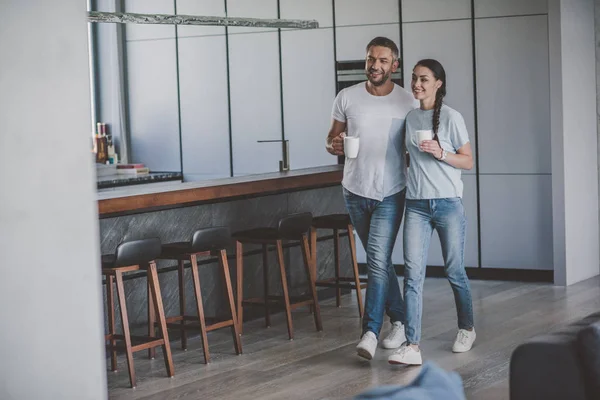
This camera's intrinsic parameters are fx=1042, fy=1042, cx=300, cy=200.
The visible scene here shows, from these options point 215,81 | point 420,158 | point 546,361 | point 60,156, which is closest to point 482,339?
point 420,158

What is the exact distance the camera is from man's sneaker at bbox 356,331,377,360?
5816 millimetres

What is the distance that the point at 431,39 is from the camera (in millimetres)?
8891

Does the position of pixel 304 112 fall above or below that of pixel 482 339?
above

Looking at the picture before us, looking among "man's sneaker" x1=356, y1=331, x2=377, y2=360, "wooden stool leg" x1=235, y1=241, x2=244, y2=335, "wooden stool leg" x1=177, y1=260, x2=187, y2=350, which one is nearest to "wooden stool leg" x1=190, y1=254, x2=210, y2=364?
"wooden stool leg" x1=177, y1=260, x2=187, y2=350

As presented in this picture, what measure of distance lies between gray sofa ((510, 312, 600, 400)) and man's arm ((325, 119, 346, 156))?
Result: 323 cm

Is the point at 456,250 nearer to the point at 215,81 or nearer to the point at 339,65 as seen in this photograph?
the point at 339,65

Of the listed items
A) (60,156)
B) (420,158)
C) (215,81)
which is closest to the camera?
(60,156)

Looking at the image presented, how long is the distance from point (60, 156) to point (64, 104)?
216 mm

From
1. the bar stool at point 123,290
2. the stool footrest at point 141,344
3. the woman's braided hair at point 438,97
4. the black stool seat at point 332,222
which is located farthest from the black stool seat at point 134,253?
the black stool seat at point 332,222

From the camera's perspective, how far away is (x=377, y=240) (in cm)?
591

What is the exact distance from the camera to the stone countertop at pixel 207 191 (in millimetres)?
6070

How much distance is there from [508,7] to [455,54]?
0.58 m

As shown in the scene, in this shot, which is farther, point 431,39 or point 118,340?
point 431,39

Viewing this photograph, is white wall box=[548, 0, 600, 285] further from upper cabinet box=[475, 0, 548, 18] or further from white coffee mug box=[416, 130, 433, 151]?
white coffee mug box=[416, 130, 433, 151]
